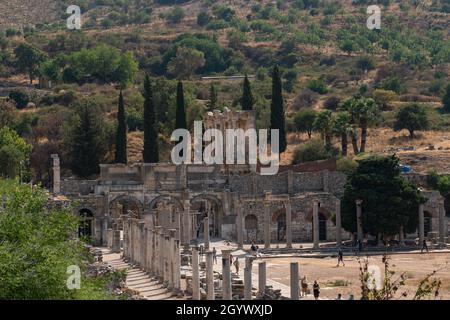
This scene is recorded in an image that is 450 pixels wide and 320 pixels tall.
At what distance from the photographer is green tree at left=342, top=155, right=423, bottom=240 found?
261ft

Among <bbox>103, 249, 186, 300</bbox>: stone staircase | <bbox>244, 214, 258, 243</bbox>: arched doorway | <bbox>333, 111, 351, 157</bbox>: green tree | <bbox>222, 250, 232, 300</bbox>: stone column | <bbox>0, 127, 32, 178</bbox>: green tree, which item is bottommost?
<bbox>103, 249, 186, 300</bbox>: stone staircase

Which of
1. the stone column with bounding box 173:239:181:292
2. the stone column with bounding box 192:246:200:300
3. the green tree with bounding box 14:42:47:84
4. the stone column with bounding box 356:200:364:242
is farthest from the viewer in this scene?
the green tree with bounding box 14:42:47:84

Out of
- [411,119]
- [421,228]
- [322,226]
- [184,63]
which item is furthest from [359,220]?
[184,63]

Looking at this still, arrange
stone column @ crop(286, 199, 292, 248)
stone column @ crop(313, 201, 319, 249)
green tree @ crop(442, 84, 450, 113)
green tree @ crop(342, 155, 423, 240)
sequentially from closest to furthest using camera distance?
green tree @ crop(342, 155, 423, 240) < stone column @ crop(313, 201, 319, 249) < stone column @ crop(286, 199, 292, 248) < green tree @ crop(442, 84, 450, 113)

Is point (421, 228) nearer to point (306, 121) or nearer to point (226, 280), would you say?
point (226, 280)

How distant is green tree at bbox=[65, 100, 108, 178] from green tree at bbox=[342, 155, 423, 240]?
2475 cm

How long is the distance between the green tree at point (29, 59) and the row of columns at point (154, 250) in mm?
76950

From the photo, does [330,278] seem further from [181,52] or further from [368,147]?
[181,52]

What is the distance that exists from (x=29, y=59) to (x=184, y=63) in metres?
17.6

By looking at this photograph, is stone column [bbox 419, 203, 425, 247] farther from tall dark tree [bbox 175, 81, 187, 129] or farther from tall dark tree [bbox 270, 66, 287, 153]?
tall dark tree [bbox 175, 81, 187, 129]

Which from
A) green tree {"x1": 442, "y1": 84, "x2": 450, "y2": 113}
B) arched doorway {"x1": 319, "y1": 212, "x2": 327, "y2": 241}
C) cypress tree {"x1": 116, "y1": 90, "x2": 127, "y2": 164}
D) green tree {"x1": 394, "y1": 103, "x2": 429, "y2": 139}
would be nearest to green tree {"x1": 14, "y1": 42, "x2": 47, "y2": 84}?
green tree {"x1": 442, "y1": 84, "x2": 450, "y2": 113}

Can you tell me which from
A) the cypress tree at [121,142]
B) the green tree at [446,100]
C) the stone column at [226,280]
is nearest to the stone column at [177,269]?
the stone column at [226,280]

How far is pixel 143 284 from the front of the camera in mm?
61719

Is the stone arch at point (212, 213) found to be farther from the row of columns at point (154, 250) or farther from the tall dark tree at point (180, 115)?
the row of columns at point (154, 250)
